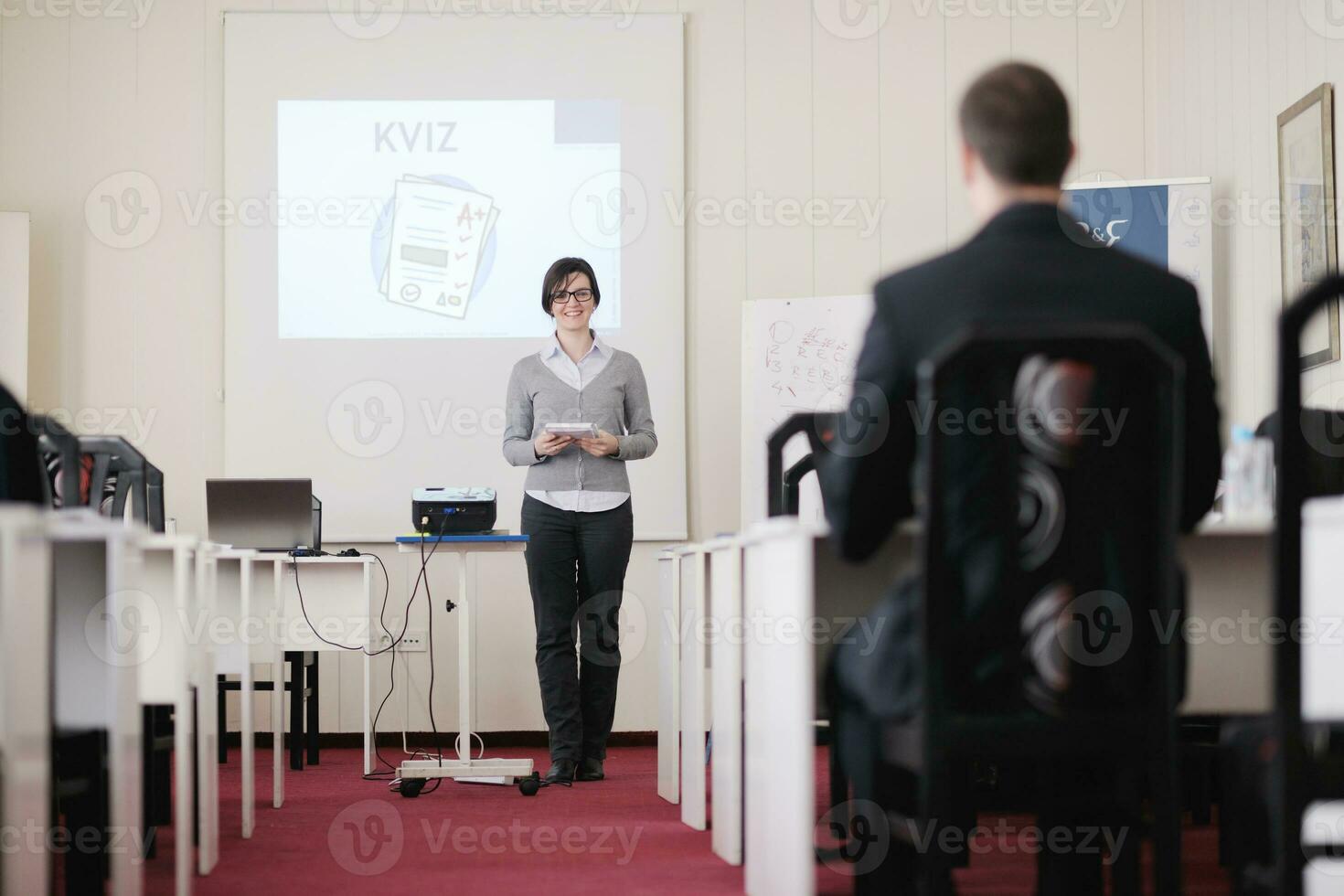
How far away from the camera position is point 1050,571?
1.63m

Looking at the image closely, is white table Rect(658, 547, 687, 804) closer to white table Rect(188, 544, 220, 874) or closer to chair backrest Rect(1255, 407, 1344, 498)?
white table Rect(188, 544, 220, 874)

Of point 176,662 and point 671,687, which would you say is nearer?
point 176,662

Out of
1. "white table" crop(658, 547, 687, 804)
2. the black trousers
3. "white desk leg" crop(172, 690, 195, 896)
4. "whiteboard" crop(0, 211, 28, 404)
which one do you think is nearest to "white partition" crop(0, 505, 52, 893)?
"white desk leg" crop(172, 690, 195, 896)

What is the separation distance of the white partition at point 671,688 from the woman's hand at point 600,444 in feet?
1.34

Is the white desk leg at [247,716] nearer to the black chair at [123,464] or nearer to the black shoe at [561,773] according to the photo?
the black chair at [123,464]

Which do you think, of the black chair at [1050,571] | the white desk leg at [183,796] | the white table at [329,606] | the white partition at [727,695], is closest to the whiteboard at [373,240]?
the white table at [329,606]

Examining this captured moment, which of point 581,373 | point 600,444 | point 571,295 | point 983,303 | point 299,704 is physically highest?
point 571,295

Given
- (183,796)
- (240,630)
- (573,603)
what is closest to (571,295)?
(573,603)

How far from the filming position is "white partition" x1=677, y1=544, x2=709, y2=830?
3.63 metres

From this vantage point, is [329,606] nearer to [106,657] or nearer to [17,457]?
[106,657]

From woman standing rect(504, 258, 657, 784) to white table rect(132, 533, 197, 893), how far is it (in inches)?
69.3

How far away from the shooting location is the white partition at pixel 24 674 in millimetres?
1827

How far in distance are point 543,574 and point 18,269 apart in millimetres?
2756

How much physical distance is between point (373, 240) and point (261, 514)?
1.53m
